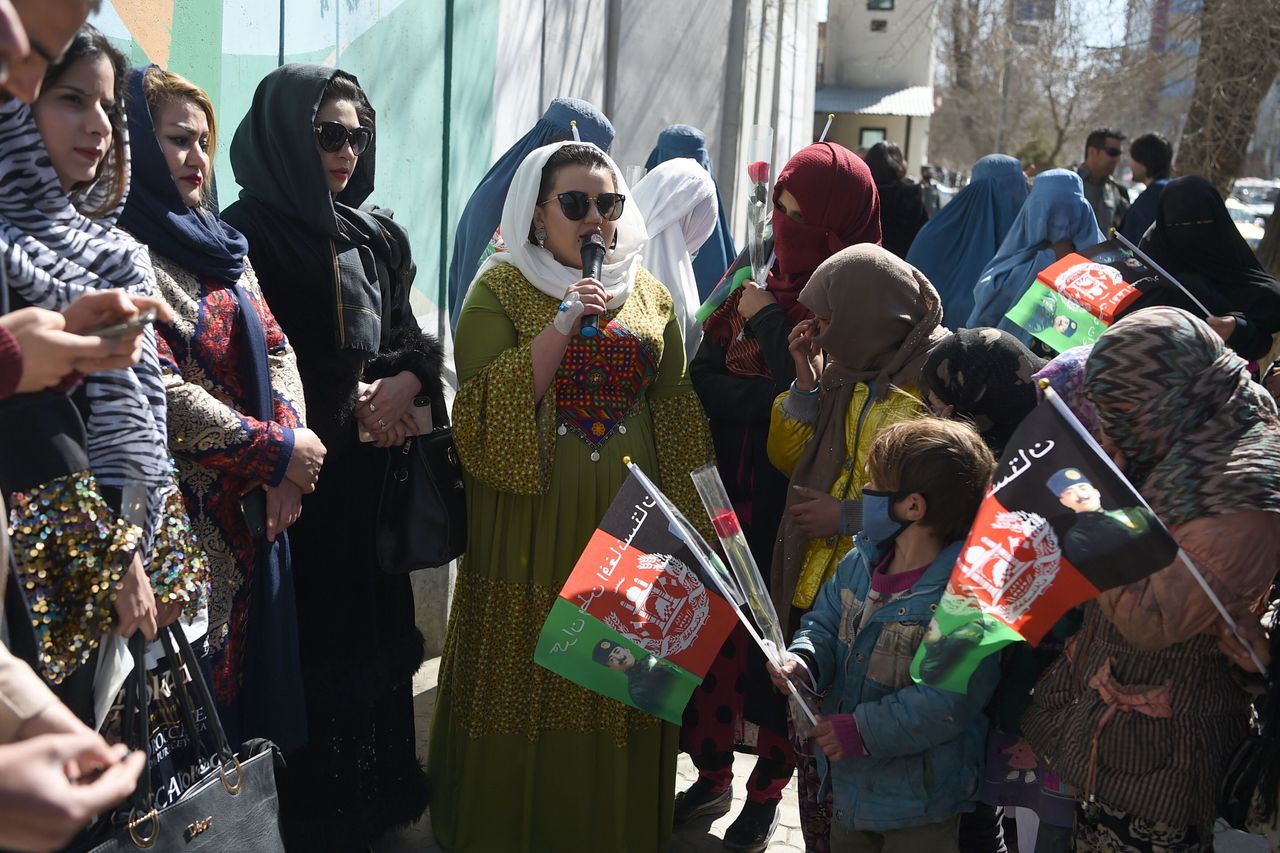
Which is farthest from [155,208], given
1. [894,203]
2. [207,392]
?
[894,203]

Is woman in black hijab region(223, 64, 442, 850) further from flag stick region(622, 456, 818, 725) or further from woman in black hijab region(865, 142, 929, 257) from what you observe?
woman in black hijab region(865, 142, 929, 257)

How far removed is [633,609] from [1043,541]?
0.89 m

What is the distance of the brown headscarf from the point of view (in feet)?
10.5

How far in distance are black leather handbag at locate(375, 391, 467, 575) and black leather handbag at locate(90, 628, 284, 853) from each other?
0.81 meters

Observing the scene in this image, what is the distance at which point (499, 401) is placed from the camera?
3359mm

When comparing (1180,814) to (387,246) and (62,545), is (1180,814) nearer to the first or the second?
(62,545)

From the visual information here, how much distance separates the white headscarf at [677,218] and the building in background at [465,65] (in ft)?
3.31

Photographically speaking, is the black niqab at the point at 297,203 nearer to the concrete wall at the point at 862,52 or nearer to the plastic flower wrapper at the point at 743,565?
the plastic flower wrapper at the point at 743,565

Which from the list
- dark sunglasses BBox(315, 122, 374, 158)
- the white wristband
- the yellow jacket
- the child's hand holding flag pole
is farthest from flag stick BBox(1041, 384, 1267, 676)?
dark sunglasses BBox(315, 122, 374, 158)

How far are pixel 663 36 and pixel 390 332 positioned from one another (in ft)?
16.7

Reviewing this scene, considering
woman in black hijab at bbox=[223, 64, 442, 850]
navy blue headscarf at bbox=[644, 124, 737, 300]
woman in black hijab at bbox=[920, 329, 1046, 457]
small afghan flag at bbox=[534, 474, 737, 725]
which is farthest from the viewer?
navy blue headscarf at bbox=[644, 124, 737, 300]

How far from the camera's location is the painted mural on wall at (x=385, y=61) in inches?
148

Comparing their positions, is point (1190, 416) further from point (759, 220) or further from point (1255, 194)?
point (1255, 194)

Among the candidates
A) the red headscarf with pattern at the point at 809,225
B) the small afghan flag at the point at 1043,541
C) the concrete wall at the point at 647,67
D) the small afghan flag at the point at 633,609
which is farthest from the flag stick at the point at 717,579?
the concrete wall at the point at 647,67
